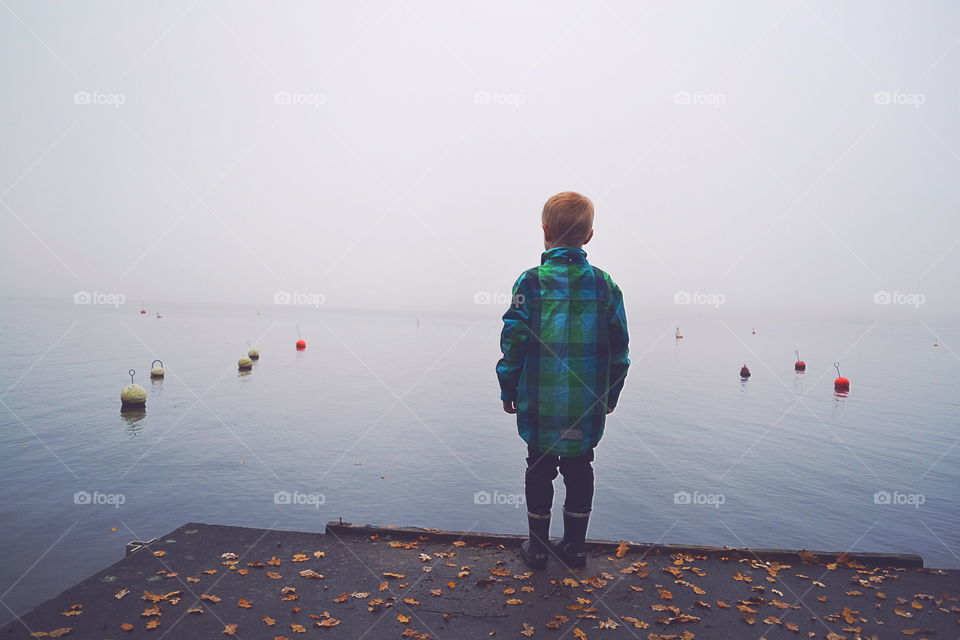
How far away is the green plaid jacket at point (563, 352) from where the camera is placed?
4547 millimetres

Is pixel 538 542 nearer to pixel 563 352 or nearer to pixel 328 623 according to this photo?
pixel 563 352

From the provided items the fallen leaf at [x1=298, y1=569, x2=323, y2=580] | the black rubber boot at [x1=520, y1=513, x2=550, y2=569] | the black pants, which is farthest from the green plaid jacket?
the fallen leaf at [x1=298, y1=569, x2=323, y2=580]

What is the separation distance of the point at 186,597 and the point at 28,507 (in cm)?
1328

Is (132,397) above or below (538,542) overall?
below

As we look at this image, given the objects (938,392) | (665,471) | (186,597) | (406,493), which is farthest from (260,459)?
(938,392)

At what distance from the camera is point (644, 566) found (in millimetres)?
4922

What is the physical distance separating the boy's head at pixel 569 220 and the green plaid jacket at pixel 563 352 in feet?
0.80

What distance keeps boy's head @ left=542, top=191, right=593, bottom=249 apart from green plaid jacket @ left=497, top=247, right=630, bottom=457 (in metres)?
0.24

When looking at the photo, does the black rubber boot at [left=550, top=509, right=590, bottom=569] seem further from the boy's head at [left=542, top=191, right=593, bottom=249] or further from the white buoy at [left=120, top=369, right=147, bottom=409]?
the white buoy at [left=120, top=369, right=147, bottom=409]

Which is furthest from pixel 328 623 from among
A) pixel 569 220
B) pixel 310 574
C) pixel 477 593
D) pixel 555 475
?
pixel 569 220

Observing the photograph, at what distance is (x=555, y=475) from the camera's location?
468 centimetres

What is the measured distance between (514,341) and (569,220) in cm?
119

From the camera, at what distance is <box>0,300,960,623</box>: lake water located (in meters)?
13.6

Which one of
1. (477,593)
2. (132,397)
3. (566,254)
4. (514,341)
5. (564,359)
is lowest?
(132,397)
